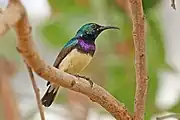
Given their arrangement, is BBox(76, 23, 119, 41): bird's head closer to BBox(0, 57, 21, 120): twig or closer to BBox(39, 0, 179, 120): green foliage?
BBox(39, 0, 179, 120): green foliage

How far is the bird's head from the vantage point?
4.00 feet

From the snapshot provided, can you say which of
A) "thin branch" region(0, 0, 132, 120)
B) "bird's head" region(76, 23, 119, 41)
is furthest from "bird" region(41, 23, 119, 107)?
"thin branch" region(0, 0, 132, 120)

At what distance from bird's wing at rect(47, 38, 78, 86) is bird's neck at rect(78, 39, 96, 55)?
2 centimetres

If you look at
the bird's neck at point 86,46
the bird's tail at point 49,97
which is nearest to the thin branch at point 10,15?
the bird's tail at point 49,97

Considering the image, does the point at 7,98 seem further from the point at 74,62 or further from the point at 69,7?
the point at 69,7

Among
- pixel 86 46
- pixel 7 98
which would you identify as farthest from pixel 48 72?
pixel 86 46

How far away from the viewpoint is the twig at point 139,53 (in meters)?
0.64

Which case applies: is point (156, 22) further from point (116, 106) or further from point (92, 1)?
point (116, 106)

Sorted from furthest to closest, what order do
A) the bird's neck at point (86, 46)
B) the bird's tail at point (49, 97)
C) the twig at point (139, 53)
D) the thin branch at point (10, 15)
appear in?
the bird's neck at point (86, 46), the bird's tail at point (49, 97), the twig at point (139, 53), the thin branch at point (10, 15)

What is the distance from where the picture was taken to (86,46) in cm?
121

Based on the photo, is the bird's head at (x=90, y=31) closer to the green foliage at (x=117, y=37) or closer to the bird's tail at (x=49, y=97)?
the green foliage at (x=117, y=37)

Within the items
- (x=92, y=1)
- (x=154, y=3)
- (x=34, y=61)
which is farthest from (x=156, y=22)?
(x=34, y=61)

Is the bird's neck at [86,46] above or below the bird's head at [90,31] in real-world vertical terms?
below

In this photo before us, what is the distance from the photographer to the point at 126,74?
46.0 inches
